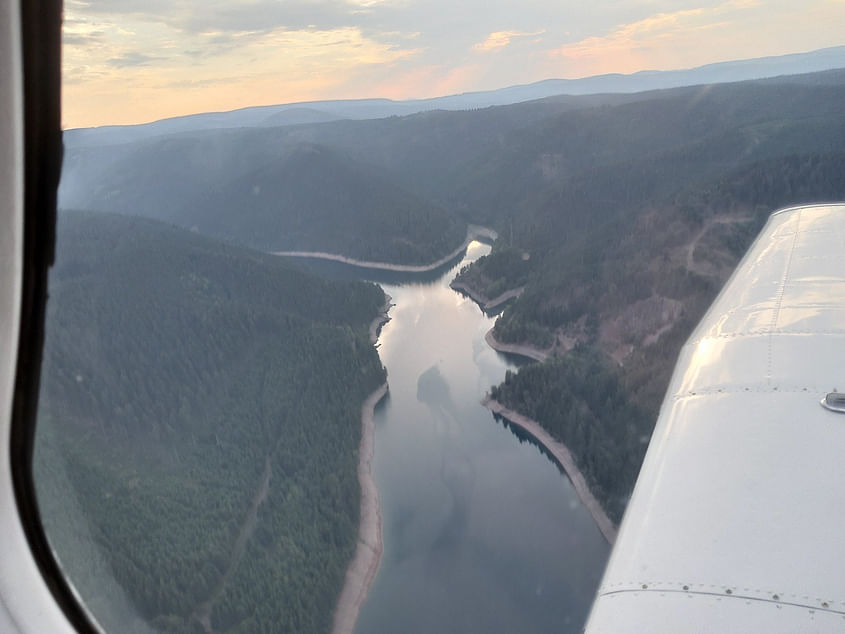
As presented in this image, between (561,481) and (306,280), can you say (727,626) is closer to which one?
(561,481)

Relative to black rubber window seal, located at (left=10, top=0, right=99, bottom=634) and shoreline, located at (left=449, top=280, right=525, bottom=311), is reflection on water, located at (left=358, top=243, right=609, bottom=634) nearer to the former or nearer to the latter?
shoreline, located at (left=449, top=280, right=525, bottom=311)

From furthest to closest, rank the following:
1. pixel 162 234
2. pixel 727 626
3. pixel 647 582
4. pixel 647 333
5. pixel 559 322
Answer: pixel 162 234, pixel 559 322, pixel 647 333, pixel 647 582, pixel 727 626

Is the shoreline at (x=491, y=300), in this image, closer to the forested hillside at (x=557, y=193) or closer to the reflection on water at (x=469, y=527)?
the forested hillside at (x=557, y=193)

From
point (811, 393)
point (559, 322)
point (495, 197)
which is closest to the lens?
point (811, 393)

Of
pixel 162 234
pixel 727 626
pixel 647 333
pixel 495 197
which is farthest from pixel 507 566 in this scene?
pixel 495 197

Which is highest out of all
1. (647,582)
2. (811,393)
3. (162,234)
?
(811,393)

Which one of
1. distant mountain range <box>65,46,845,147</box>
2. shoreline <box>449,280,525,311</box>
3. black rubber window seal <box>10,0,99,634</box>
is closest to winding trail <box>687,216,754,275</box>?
shoreline <box>449,280,525,311</box>

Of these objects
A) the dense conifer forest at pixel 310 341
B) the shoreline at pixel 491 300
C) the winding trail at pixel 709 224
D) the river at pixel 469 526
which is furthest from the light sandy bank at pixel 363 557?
the shoreline at pixel 491 300
